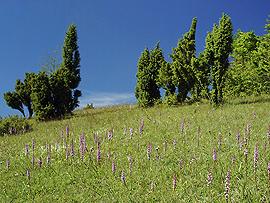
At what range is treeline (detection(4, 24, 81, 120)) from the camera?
1550 inches

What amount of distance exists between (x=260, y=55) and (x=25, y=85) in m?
27.4

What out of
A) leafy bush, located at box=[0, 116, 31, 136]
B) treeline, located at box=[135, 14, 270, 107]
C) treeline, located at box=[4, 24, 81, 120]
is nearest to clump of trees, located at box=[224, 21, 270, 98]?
treeline, located at box=[135, 14, 270, 107]

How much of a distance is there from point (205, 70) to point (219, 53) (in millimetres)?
1752

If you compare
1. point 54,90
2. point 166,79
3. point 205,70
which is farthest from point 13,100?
point 205,70

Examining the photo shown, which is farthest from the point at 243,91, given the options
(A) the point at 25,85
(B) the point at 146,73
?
(A) the point at 25,85

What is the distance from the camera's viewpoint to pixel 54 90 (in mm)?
40594

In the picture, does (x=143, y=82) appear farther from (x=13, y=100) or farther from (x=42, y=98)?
(x=13, y=100)

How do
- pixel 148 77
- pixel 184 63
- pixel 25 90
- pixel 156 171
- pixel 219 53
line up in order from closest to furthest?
1. pixel 156 171
2. pixel 219 53
3. pixel 184 63
4. pixel 148 77
5. pixel 25 90

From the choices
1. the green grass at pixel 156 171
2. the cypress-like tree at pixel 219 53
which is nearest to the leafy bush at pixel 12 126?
the green grass at pixel 156 171

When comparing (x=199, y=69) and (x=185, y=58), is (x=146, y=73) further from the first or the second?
(x=199, y=69)

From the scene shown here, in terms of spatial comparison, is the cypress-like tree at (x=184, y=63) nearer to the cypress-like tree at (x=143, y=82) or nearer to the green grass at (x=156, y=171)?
the cypress-like tree at (x=143, y=82)

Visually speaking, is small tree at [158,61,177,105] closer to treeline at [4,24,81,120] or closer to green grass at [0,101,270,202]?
treeline at [4,24,81,120]

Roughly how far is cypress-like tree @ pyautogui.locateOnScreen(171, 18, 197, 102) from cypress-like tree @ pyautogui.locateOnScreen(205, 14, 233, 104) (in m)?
5.13

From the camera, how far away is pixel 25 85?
148ft
